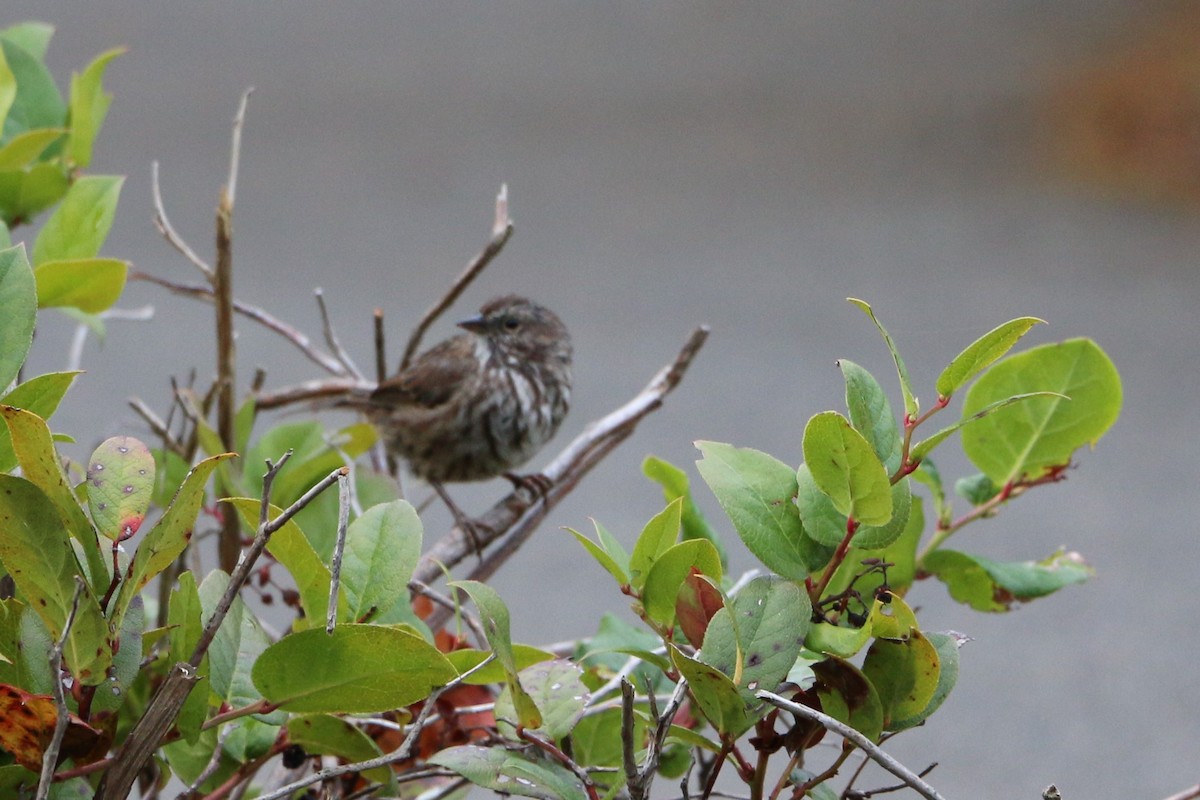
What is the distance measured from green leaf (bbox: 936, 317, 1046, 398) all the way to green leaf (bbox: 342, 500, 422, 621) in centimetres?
36

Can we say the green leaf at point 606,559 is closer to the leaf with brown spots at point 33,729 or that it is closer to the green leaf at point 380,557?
the green leaf at point 380,557

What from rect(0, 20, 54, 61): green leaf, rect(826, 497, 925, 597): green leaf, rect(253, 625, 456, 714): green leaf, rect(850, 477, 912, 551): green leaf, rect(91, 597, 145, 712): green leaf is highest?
rect(0, 20, 54, 61): green leaf

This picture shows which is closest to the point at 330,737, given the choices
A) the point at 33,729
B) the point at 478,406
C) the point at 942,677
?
the point at 33,729

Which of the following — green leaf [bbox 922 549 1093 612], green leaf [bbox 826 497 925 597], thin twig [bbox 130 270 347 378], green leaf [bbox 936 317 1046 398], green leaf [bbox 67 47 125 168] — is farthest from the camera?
thin twig [bbox 130 270 347 378]

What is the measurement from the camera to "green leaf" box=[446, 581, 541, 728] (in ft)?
2.70

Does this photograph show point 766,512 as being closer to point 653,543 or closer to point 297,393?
point 653,543

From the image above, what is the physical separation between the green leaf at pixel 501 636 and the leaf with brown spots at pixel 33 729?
0.24 m

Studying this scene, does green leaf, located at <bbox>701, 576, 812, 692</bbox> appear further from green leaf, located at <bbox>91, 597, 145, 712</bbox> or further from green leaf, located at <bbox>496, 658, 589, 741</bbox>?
green leaf, located at <bbox>91, 597, 145, 712</bbox>

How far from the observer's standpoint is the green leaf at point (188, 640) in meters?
0.85

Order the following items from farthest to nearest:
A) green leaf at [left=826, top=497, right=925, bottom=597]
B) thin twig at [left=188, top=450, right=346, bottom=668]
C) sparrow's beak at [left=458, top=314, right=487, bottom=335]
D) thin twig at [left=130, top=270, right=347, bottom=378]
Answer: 1. sparrow's beak at [left=458, top=314, right=487, bottom=335]
2. thin twig at [left=130, top=270, right=347, bottom=378]
3. green leaf at [left=826, top=497, right=925, bottom=597]
4. thin twig at [left=188, top=450, right=346, bottom=668]

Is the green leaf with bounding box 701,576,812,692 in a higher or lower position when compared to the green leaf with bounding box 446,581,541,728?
higher

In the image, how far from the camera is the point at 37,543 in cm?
78

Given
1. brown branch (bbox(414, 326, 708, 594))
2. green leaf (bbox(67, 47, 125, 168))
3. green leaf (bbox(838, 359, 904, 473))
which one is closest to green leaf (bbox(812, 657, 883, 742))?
green leaf (bbox(838, 359, 904, 473))

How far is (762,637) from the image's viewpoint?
831 millimetres
